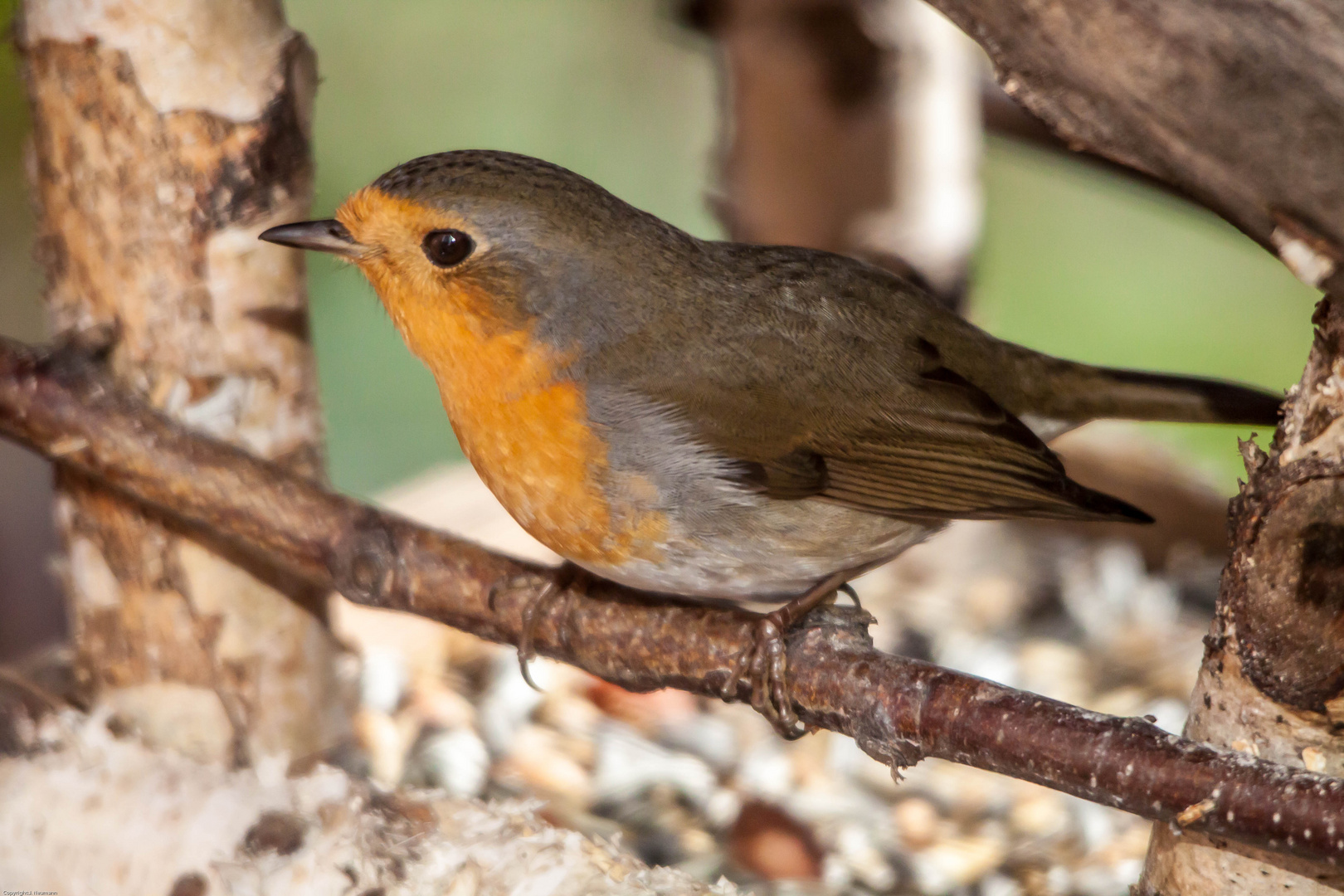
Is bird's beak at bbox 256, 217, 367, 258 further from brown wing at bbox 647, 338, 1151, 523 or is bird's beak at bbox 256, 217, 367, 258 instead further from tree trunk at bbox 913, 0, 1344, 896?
tree trunk at bbox 913, 0, 1344, 896

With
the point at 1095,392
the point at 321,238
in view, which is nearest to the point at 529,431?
the point at 321,238

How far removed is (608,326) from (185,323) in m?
0.66

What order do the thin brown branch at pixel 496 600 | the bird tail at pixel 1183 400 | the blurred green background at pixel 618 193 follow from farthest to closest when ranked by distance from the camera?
1. the blurred green background at pixel 618 193
2. the bird tail at pixel 1183 400
3. the thin brown branch at pixel 496 600

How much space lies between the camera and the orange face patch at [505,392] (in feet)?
5.39

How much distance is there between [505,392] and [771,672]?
0.50 meters

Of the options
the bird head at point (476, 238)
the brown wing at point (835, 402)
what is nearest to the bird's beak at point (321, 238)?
the bird head at point (476, 238)

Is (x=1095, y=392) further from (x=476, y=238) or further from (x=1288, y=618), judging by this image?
(x=476, y=238)

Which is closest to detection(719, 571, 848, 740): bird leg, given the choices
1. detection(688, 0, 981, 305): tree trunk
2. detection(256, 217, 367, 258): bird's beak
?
detection(256, 217, 367, 258): bird's beak

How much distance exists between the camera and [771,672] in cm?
159

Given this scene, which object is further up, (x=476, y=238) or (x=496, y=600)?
(x=476, y=238)

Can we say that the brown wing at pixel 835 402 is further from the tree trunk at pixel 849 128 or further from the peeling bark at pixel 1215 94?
the tree trunk at pixel 849 128

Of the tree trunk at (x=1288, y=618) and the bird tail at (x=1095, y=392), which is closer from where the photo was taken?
the tree trunk at (x=1288, y=618)

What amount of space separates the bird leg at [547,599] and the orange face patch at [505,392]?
121mm

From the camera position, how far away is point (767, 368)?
68.9 inches
